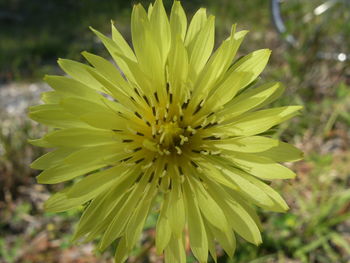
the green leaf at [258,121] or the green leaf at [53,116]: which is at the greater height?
the green leaf at [53,116]

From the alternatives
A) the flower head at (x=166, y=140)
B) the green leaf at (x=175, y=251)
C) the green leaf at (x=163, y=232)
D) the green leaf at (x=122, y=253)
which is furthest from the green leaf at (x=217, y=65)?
the green leaf at (x=122, y=253)

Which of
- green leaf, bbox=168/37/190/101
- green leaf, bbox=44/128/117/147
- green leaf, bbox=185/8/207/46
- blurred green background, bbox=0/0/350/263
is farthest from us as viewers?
blurred green background, bbox=0/0/350/263

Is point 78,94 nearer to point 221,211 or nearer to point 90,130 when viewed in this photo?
point 90,130

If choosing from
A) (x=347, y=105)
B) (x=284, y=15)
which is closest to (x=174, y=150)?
(x=347, y=105)

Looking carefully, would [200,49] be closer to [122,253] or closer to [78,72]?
[78,72]

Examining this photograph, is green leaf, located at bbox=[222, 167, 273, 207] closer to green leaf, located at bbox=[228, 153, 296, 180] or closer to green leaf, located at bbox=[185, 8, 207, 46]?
green leaf, located at bbox=[228, 153, 296, 180]

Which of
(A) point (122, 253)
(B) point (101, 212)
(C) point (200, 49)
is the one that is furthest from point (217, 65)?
(A) point (122, 253)

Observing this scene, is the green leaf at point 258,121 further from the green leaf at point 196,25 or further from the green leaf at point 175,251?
the green leaf at point 175,251

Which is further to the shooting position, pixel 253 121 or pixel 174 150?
pixel 174 150

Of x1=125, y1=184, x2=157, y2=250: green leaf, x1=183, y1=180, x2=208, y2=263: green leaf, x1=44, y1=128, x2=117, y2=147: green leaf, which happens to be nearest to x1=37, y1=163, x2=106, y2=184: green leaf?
x1=44, y1=128, x2=117, y2=147: green leaf
